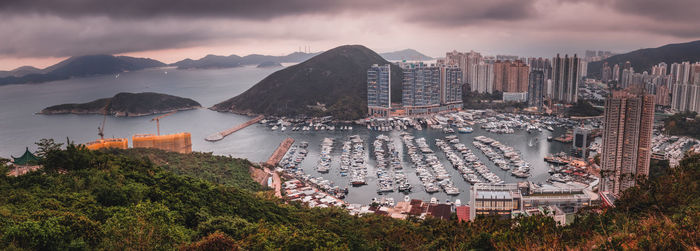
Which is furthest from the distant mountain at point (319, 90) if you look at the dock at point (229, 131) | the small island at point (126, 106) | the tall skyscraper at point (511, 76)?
the tall skyscraper at point (511, 76)

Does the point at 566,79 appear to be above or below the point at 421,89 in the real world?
above

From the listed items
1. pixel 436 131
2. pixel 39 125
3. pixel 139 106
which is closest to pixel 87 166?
pixel 436 131

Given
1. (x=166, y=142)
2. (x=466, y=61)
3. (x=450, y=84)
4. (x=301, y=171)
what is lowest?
(x=301, y=171)

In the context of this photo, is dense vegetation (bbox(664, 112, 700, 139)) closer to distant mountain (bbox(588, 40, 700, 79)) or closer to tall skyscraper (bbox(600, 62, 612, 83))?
distant mountain (bbox(588, 40, 700, 79))

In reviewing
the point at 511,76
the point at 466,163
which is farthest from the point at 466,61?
the point at 466,163

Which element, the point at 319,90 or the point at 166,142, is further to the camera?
the point at 319,90

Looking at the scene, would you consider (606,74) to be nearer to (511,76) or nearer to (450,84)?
(511,76)

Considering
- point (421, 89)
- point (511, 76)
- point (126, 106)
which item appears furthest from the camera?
point (511, 76)
